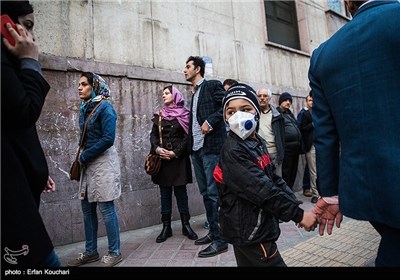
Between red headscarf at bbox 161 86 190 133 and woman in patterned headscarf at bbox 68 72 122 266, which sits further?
red headscarf at bbox 161 86 190 133

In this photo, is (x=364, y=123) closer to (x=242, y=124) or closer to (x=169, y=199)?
(x=242, y=124)

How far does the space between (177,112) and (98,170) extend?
1.34 m

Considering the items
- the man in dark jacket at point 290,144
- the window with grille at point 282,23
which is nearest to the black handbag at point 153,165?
the man in dark jacket at point 290,144

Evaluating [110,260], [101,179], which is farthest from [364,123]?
[110,260]

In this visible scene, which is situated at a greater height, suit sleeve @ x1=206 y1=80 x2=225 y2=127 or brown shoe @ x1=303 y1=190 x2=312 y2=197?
suit sleeve @ x1=206 y1=80 x2=225 y2=127

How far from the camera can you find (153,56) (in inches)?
183

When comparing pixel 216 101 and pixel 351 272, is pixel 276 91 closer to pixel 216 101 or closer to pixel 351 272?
pixel 216 101

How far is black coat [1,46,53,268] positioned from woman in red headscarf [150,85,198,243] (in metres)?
2.26

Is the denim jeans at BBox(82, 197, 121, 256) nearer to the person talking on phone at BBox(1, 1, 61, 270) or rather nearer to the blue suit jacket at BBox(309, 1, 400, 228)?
the person talking on phone at BBox(1, 1, 61, 270)

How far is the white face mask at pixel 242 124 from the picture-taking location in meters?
1.88

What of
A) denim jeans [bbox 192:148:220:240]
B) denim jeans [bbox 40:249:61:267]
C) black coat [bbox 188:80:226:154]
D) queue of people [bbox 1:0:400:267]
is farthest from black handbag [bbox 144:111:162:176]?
denim jeans [bbox 40:249:61:267]

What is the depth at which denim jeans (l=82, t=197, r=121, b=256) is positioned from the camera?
9.50 feet

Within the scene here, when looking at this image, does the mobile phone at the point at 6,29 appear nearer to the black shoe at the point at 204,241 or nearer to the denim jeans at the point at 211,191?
the denim jeans at the point at 211,191

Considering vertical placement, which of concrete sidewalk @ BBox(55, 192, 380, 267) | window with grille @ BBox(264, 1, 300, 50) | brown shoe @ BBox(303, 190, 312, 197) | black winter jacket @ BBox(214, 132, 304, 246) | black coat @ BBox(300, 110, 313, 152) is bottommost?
concrete sidewalk @ BBox(55, 192, 380, 267)
